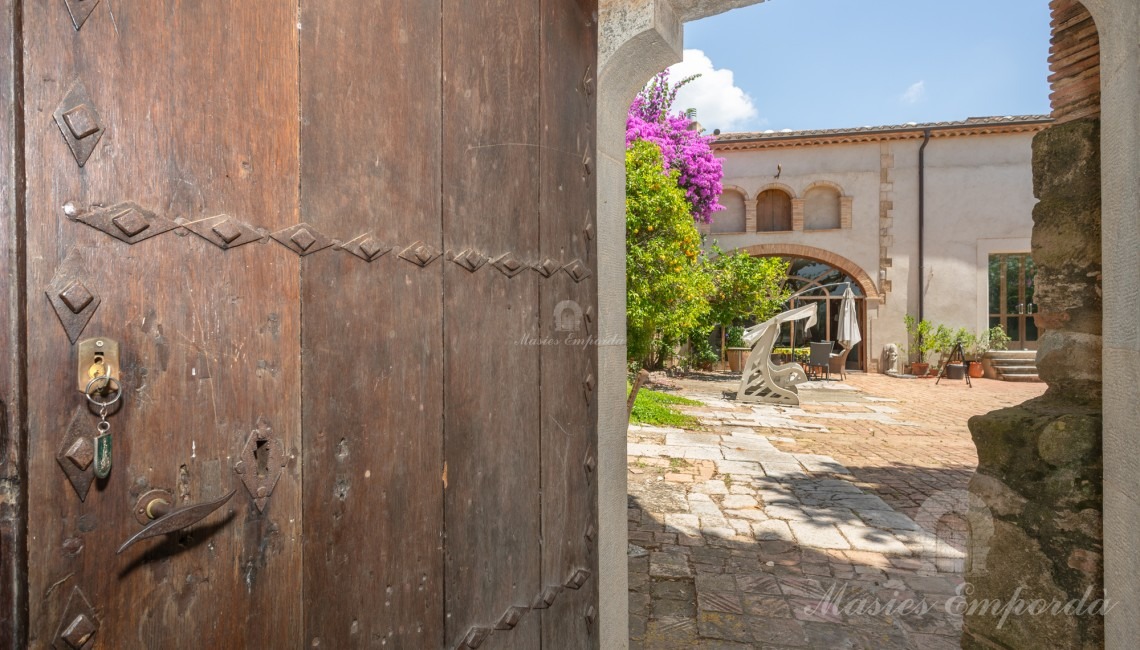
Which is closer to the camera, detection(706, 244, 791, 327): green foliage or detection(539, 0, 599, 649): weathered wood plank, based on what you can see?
detection(539, 0, 599, 649): weathered wood plank

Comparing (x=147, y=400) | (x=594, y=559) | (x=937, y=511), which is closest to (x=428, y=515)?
(x=147, y=400)

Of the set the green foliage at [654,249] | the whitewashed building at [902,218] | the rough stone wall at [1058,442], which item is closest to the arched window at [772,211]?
the whitewashed building at [902,218]

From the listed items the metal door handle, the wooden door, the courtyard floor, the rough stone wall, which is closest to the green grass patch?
the courtyard floor

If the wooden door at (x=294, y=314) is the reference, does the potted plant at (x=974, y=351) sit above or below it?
below

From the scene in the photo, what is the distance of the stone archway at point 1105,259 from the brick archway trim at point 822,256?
1470 centimetres

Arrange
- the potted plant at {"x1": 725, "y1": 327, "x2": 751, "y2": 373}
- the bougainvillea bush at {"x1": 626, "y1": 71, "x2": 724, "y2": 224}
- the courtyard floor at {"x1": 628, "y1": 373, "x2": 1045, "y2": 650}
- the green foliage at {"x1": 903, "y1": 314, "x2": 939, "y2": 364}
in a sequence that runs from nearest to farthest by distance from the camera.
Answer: the courtyard floor at {"x1": 628, "y1": 373, "x2": 1045, "y2": 650} < the bougainvillea bush at {"x1": 626, "y1": 71, "x2": 724, "y2": 224} < the green foliage at {"x1": 903, "y1": 314, "x2": 939, "y2": 364} < the potted plant at {"x1": 725, "y1": 327, "x2": 751, "y2": 373}

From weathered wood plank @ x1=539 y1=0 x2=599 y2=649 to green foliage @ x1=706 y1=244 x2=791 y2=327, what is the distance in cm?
1101

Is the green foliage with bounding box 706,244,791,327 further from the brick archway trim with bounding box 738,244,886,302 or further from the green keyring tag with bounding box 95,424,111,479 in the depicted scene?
the green keyring tag with bounding box 95,424,111,479

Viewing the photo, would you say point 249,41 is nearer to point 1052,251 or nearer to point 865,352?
point 1052,251

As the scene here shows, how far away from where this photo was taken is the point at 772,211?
53.0 feet

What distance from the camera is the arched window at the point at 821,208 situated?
15727mm

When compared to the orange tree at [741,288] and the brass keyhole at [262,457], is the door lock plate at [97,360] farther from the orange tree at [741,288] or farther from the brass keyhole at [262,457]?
the orange tree at [741,288]

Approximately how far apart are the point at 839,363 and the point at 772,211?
16.5 feet

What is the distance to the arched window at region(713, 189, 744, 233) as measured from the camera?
16.2m
